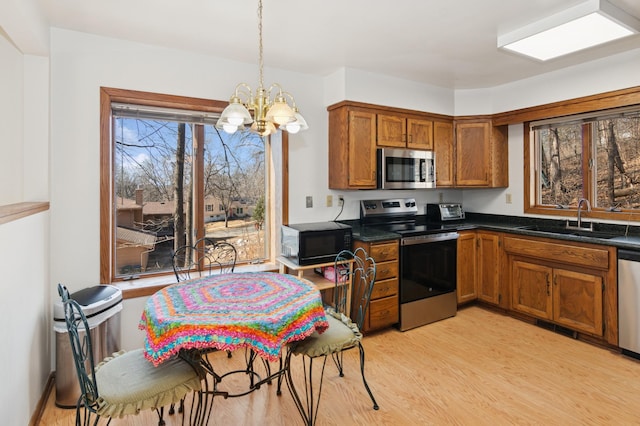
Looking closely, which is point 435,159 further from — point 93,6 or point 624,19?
point 93,6

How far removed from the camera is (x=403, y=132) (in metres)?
3.65

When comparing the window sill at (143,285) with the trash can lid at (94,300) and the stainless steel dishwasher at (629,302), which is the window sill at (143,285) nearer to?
the trash can lid at (94,300)

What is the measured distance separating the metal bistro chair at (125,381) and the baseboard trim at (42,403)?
0.67m

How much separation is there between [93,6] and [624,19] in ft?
10.9

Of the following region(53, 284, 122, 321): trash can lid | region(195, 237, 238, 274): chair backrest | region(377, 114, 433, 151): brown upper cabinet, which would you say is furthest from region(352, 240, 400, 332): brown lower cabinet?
region(53, 284, 122, 321): trash can lid

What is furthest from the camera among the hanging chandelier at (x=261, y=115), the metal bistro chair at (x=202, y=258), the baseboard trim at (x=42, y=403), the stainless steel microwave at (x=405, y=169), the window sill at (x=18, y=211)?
the stainless steel microwave at (x=405, y=169)

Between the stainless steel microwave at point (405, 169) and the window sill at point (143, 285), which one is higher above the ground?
the stainless steel microwave at point (405, 169)

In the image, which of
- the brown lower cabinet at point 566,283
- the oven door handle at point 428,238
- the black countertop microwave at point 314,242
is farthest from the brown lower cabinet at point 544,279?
the black countertop microwave at point 314,242

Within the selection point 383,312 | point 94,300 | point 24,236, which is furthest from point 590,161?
point 24,236

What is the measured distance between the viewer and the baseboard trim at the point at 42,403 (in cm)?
199

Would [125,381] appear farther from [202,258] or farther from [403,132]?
[403,132]

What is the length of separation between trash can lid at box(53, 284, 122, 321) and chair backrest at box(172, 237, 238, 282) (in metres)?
0.62

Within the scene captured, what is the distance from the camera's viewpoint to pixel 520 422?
2.02m

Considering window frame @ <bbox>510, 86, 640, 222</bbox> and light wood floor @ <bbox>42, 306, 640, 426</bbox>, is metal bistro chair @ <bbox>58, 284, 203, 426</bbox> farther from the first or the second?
window frame @ <bbox>510, 86, 640, 222</bbox>
